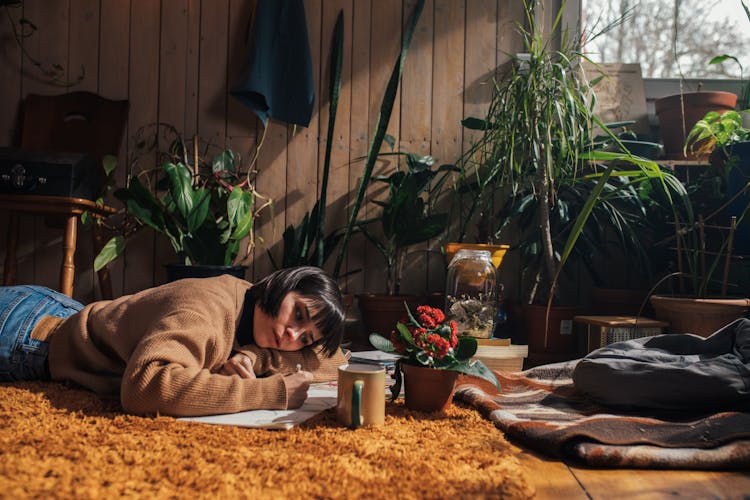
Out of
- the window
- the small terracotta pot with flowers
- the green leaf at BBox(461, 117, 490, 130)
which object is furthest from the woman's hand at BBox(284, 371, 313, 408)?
the window

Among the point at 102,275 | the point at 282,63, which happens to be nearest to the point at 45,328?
the point at 102,275

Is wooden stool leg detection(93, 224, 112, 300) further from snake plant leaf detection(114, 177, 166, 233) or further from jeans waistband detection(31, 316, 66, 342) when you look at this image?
jeans waistband detection(31, 316, 66, 342)

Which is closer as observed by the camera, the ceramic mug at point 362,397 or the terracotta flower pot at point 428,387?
the ceramic mug at point 362,397

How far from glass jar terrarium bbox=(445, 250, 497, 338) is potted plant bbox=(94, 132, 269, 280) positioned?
907 mm

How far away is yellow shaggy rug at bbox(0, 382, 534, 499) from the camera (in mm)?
833

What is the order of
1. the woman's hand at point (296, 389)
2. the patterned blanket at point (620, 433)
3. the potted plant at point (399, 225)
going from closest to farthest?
the patterned blanket at point (620, 433)
the woman's hand at point (296, 389)
the potted plant at point (399, 225)

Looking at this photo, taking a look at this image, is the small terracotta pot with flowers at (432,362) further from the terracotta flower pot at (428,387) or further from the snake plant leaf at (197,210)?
the snake plant leaf at (197,210)

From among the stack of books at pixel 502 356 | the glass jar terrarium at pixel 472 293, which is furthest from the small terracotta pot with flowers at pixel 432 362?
the glass jar terrarium at pixel 472 293

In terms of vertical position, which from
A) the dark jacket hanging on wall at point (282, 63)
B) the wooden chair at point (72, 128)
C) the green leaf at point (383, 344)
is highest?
the dark jacket hanging on wall at point (282, 63)

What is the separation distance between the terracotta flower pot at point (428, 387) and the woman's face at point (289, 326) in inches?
9.8

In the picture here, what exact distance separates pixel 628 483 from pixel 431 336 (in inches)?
18.4

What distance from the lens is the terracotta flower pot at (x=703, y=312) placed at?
1910 mm

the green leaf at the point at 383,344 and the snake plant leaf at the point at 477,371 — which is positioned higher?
the green leaf at the point at 383,344

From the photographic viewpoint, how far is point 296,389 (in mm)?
1271
